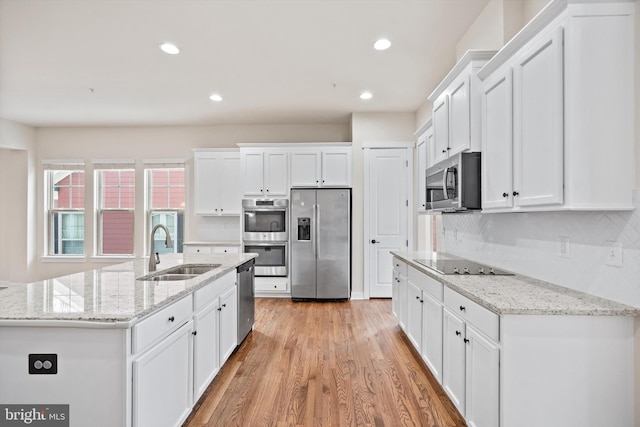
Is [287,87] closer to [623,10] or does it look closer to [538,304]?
[623,10]

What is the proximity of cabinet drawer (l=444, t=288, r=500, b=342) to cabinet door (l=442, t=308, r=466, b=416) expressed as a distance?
6 centimetres

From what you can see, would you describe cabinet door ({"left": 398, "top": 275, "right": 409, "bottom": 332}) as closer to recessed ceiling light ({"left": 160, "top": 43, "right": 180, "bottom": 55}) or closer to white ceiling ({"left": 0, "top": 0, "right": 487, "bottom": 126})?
white ceiling ({"left": 0, "top": 0, "right": 487, "bottom": 126})

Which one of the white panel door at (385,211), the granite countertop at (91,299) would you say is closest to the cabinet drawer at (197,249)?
the white panel door at (385,211)

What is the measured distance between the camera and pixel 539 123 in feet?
5.98

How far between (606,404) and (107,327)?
7.29ft

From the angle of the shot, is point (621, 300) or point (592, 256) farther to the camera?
point (592, 256)

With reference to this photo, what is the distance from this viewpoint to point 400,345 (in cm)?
342

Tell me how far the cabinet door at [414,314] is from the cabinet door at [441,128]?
1214 millimetres

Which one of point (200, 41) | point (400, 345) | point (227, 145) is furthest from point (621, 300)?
point (227, 145)

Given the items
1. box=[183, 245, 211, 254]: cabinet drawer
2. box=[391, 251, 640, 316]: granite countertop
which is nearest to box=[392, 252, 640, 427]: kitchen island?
box=[391, 251, 640, 316]: granite countertop

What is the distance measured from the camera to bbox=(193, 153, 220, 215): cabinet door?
5.77 meters

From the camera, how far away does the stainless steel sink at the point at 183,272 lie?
268 centimetres

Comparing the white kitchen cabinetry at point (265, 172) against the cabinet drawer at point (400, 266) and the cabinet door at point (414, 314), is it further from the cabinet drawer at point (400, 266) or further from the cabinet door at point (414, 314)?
the cabinet door at point (414, 314)

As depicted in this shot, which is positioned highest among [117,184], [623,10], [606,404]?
[623,10]
